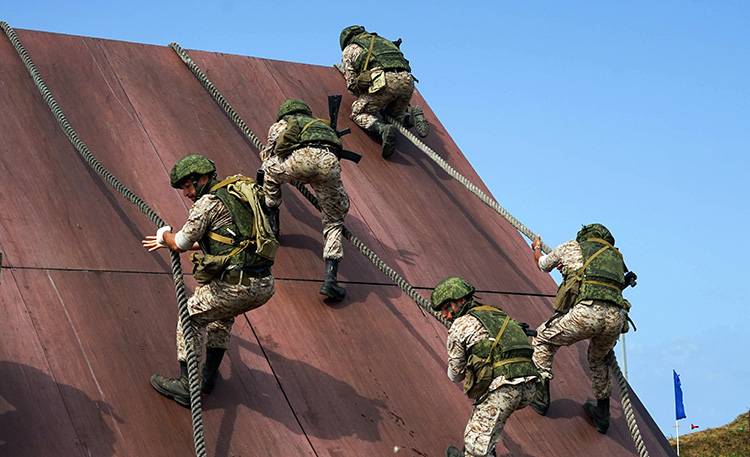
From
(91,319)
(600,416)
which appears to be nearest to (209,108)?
(91,319)

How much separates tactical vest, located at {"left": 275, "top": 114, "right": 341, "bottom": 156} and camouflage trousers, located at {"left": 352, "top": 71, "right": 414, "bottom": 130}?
247cm

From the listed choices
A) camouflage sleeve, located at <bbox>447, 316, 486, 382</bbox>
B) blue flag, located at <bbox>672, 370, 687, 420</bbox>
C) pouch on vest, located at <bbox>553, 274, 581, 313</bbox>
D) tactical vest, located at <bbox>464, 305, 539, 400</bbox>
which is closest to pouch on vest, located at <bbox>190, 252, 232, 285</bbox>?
camouflage sleeve, located at <bbox>447, 316, 486, 382</bbox>

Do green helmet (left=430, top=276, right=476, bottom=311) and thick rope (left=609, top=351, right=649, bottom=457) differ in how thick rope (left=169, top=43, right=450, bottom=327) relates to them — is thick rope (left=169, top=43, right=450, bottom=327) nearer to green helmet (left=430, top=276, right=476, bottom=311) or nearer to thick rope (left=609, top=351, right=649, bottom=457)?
green helmet (left=430, top=276, right=476, bottom=311)

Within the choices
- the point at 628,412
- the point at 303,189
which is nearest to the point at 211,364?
the point at 303,189

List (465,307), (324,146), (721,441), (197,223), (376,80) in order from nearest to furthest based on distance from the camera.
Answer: (197,223), (465,307), (324,146), (376,80), (721,441)

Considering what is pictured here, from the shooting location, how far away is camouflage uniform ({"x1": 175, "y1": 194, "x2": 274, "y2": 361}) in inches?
303

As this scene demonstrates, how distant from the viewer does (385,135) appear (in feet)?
38.9

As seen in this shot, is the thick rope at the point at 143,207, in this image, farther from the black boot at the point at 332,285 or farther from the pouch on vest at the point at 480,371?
the pouch on vest at the point at 480,371

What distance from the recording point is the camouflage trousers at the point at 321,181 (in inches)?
364

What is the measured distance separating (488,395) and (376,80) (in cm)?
468

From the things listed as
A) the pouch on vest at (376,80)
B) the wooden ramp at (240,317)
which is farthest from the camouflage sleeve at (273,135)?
the pouch on vest at (376,80)

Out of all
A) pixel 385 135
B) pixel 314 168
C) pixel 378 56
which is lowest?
pixel 314 168

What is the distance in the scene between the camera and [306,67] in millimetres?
12906

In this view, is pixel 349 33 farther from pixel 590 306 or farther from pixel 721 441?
pixel 721 441
